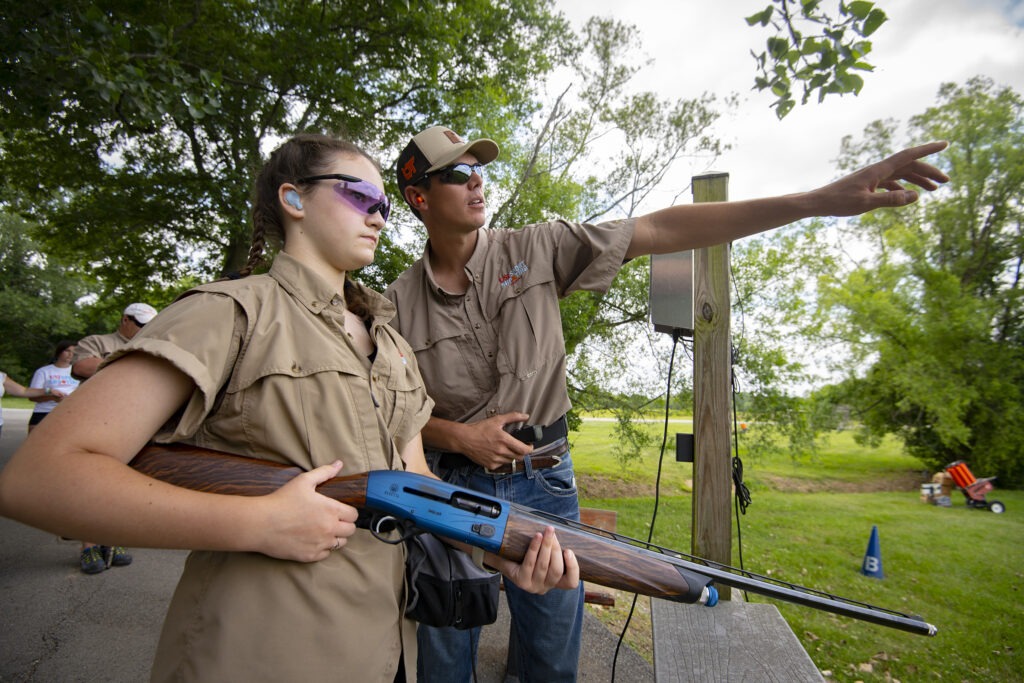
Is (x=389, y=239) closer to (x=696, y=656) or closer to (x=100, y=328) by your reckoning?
(x=696, y=656)

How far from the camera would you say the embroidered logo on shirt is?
2240 mm

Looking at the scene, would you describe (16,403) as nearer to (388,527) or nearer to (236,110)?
(236,110)

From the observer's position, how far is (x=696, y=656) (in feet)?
8.05

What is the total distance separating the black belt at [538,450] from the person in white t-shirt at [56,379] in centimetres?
588

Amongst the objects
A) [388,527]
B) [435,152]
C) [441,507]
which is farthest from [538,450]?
[435,152]

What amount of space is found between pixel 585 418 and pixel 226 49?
395 inches

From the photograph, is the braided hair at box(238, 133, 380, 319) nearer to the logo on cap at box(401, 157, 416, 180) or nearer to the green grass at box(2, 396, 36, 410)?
the logo on cap at box(401, 157, 416, 180)

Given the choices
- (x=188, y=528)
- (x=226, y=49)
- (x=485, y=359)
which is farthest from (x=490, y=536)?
(x=226, y=49)

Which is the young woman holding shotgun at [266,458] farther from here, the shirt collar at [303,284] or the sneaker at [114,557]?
the sneaker at [114,557]

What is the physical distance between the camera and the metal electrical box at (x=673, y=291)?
3.14 m

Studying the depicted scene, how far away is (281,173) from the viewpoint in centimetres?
149

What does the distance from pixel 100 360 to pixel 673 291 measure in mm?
5147

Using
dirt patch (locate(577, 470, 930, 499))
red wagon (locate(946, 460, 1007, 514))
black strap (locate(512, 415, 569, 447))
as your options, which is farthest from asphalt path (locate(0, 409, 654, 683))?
red wagon (locate(946, 460, 1007, 514))

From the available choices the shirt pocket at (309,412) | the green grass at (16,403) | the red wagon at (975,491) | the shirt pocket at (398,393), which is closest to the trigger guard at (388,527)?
the shirt pocket at (309,412)
